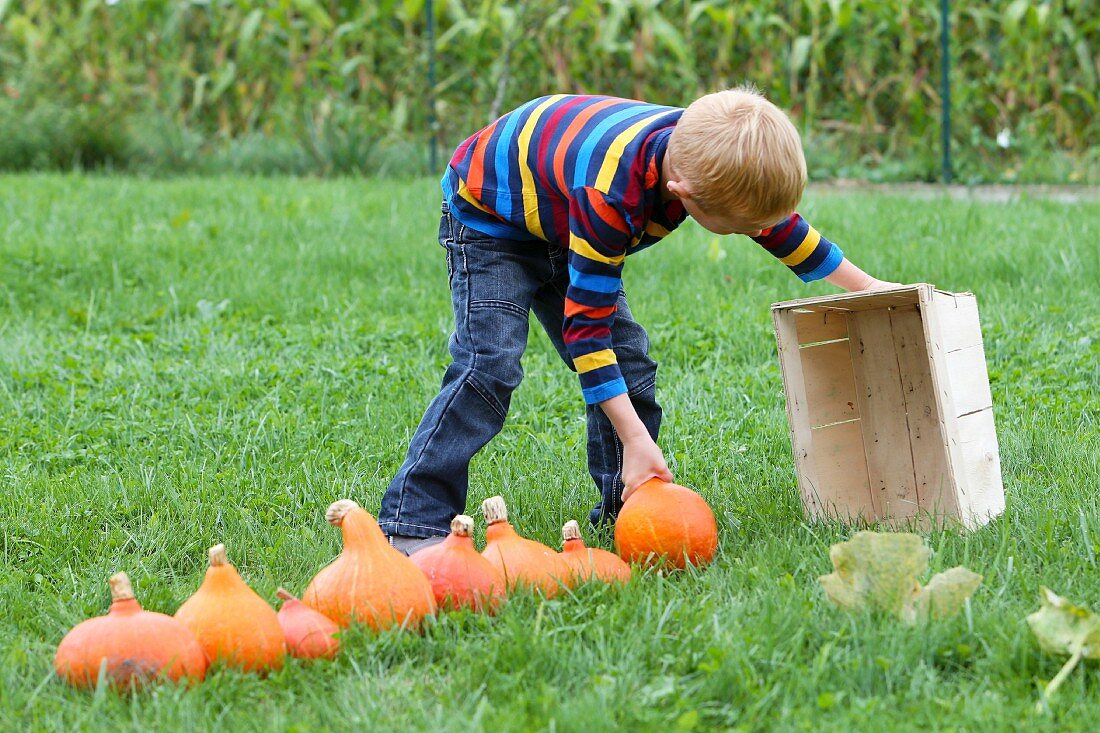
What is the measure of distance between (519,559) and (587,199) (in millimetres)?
761

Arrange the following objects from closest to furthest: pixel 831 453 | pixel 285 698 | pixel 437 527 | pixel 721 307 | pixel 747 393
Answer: pixel 285 698, pixel 437 527, pixel 831 453, pixel 747 393, pixel 721 307

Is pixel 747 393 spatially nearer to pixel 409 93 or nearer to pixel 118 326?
pixel 118 326

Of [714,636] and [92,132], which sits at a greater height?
[92,132]

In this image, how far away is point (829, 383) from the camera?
10.5ft

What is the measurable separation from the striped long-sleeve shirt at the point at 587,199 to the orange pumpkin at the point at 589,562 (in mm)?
303

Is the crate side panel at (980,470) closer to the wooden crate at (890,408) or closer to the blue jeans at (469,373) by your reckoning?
the wooden crate at (890,408)

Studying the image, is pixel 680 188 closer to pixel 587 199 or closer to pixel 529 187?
pixel 587 199

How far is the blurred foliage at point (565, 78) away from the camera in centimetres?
886

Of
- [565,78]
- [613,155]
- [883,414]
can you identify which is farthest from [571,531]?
[565,78]

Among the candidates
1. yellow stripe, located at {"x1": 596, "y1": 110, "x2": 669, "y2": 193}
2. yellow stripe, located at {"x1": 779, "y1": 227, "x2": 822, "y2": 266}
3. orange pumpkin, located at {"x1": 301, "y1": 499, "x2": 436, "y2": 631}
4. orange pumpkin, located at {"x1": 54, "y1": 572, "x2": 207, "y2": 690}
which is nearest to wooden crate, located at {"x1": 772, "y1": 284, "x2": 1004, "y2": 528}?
yellow stripe, located at {"x1": 779, "y1": 227, "x2": 822, "y2": 266}

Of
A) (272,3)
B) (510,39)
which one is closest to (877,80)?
(510,39)

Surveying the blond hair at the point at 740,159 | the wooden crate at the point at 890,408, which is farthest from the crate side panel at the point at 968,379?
the blond hair at the point at 740,159

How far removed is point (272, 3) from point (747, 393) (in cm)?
704

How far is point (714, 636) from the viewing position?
2152mm
